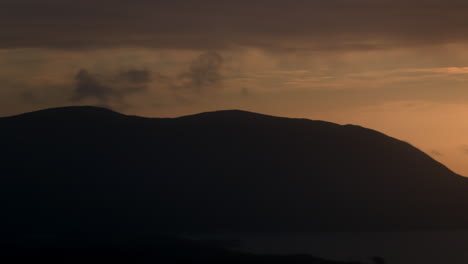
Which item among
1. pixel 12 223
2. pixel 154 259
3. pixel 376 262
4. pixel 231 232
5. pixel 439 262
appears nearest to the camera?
pixel 154 259

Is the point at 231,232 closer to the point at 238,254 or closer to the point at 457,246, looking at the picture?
the point at 457,246

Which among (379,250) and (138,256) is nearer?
(138,256)

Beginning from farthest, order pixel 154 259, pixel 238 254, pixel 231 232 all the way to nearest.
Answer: pixel 231 232 → pixel 238 254 → pixel 154 259

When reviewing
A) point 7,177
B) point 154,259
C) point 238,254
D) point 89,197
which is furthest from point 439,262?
point 7,177

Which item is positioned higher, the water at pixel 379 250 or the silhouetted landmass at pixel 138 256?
the water at pixel 379 250

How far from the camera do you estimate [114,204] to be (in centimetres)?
19550

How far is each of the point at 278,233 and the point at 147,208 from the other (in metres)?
39.9

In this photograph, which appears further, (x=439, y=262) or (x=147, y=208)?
(x=147, y=208)

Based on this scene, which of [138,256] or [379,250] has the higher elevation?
[379,250]

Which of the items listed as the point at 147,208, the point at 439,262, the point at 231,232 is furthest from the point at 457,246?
the point at 147,208

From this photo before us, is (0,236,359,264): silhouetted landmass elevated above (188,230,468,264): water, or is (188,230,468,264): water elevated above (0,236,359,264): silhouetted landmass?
(188,230,468,264): water

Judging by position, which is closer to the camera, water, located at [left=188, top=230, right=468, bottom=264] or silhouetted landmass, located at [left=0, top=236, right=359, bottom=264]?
silhouetted landmass, located at [left=0, top=236, right=359, bottom=264]

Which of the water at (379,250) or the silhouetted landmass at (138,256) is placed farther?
the water at (379,250)

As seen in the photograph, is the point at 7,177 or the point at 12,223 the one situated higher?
the point at 7,177
